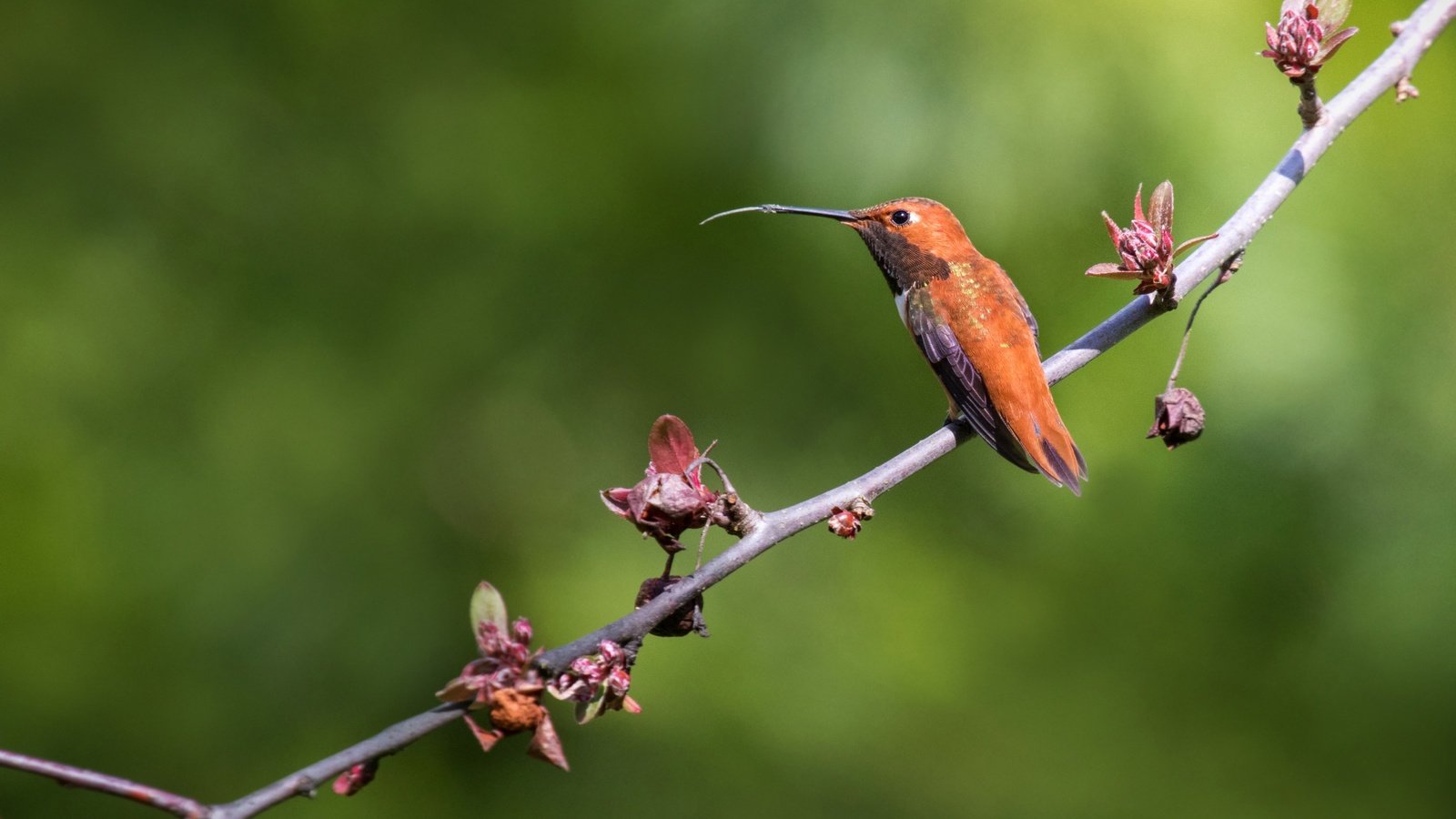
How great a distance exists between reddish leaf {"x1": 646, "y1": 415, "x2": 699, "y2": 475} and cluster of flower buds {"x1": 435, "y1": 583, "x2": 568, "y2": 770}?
0.23 metres

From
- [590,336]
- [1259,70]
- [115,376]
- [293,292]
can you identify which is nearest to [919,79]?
[1259,70]

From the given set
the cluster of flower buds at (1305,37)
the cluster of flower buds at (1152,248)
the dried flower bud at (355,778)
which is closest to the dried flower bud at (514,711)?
the dried flower bud at (355,778)

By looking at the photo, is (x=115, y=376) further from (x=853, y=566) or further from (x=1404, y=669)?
(x=1404, y=669)

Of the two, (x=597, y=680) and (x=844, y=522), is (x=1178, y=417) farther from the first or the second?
(x=597, y=680)

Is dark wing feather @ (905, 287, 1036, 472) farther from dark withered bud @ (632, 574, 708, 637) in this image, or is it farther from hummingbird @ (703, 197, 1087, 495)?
dark withered bud @ (632, 574, 708, 637)

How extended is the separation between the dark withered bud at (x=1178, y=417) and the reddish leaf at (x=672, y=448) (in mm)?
581

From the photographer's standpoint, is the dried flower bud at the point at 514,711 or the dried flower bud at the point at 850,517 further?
the dried flower bud at the point at 850,517

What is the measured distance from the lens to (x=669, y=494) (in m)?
1.32

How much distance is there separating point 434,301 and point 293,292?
0.37 meters

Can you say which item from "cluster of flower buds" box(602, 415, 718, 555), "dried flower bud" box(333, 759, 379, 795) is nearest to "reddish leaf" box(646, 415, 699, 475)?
"cluster of flower buds" box(602, 415, 718, 555)

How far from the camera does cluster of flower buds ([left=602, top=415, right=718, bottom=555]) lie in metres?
1.32

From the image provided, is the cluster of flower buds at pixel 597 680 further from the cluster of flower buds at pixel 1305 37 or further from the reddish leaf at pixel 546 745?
the cluster of flower buds at pixel 1305 37

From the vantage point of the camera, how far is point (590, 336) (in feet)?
Answer: 10.6

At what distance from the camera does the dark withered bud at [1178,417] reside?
155 centimetres
